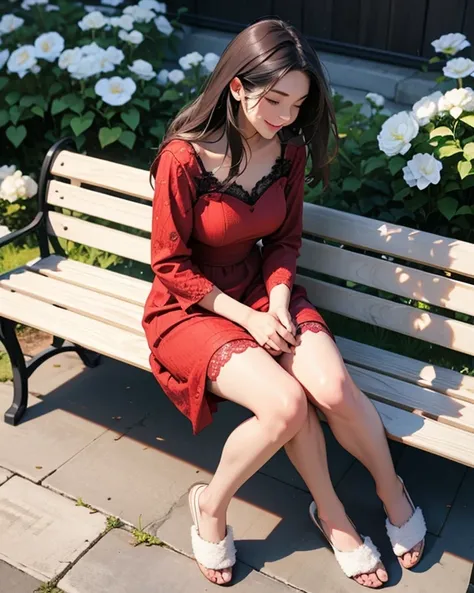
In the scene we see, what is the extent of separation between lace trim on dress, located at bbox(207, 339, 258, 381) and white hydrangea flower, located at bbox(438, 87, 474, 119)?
1380 millimetres

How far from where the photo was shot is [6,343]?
11.0 ft

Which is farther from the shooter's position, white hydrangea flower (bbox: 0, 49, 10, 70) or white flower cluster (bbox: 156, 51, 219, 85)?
white hydrangea flower (bbox: 0, 49, 10, 70)

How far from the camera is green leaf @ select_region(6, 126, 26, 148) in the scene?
4.46m

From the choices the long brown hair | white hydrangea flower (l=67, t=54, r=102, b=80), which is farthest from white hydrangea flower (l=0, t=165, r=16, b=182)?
the long brown hair

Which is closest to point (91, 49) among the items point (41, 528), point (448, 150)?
point (448, 150)

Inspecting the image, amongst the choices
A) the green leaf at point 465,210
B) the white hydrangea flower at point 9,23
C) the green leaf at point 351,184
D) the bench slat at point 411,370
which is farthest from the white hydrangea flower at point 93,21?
the bench slat at point 411,370

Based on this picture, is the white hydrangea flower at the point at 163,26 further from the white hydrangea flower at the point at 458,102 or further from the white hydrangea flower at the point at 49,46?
the white hydrangea flower at the point at 458,102

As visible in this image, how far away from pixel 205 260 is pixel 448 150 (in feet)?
3.65

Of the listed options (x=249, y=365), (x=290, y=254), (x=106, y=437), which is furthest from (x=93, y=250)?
(x=249, y=365)

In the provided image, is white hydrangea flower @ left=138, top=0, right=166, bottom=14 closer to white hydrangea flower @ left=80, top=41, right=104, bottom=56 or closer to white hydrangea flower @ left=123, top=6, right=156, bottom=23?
white hydrangea flower @ left=123, top=6, right=156, bottom=23

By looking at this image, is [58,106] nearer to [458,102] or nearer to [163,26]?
[163,26]

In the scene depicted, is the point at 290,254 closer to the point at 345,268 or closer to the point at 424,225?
the point at 345,268

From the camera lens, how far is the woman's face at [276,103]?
2.48 m

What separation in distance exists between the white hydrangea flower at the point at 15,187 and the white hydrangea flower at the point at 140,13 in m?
1.16
